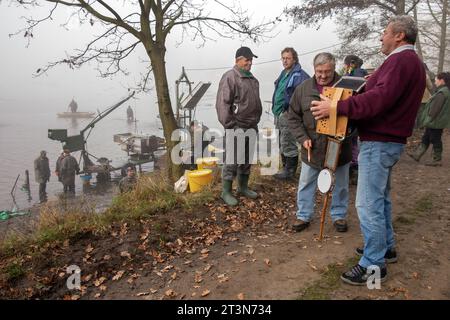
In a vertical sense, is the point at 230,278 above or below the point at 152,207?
below

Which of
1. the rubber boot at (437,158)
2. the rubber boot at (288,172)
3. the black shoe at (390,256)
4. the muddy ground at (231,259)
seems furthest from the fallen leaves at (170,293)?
the rubber boot at (437,158)

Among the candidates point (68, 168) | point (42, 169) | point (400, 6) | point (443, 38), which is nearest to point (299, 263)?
point (400, 6)

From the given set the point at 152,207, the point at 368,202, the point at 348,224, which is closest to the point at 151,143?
the point at 152,207

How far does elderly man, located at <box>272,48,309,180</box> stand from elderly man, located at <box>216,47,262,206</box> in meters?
0.84

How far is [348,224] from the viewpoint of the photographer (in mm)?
4594

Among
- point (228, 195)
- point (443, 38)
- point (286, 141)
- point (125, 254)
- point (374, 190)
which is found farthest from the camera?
point (443, 38)

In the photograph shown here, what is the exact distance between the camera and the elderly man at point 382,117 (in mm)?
2695

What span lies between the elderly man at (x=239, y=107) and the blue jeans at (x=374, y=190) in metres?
2.29

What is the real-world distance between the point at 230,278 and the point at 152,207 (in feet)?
7.25

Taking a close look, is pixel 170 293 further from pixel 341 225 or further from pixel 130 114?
pixel 130 114

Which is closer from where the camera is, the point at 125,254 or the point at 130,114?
the point at 125,254

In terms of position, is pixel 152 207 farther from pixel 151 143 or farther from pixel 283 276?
pixel 151 143

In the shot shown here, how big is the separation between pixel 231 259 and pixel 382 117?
2.21m

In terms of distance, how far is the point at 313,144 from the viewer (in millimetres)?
4125
